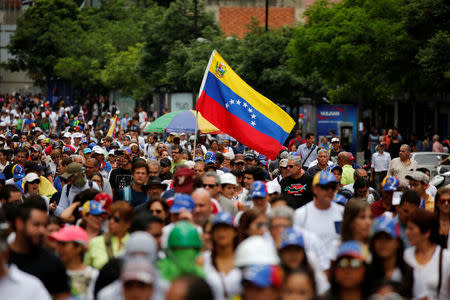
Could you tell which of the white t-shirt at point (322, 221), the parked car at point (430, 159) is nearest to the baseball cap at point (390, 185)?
the white t-shirt at point (322, 221)

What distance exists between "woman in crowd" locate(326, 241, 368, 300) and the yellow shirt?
2077 mm

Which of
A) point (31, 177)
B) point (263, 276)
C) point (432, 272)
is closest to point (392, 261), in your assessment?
point (432, 272)

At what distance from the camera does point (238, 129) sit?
14508 mm

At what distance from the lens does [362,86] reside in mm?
31922

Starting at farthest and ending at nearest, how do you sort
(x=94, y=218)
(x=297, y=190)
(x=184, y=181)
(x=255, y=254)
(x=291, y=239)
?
(x=297, y=190)
(x=184, y=181)
(x=94, y=218)
(x=291, y=239)
(x=255, y=254)

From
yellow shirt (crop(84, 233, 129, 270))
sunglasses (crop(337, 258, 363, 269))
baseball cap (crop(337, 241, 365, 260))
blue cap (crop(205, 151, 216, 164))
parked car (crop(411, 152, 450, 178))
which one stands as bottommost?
parked car (crop(411, 152, 450, 178))

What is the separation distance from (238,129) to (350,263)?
898 cm

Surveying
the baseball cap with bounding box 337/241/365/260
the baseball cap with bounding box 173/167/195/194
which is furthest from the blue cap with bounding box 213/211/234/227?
the baseball cap with bounding box 173/167/195/194

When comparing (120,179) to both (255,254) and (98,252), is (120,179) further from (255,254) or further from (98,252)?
(255,254)

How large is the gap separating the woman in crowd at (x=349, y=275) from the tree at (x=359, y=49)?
23.5 metres

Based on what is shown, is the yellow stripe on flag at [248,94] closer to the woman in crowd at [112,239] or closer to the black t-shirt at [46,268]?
the woman in crowd at [112,239]

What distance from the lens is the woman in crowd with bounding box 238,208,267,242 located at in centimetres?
728

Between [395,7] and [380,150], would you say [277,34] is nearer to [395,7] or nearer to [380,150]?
[395,7]

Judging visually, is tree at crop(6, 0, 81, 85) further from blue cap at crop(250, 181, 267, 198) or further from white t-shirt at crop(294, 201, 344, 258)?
white t-shirt at crop(294, 201, 344, 258)
